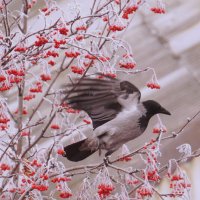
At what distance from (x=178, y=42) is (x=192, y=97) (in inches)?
43.9

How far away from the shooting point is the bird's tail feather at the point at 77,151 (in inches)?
127

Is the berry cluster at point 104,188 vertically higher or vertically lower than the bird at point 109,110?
lower

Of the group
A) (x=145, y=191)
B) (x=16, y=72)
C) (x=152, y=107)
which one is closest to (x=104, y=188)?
(x=145, y=191)

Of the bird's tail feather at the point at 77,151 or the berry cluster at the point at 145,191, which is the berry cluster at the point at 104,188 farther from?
the bird's tail feather at the point at 77,151

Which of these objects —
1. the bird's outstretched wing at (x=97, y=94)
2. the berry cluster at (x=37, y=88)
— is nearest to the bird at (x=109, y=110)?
the bird's outstretched wing at (x=97, y=94)

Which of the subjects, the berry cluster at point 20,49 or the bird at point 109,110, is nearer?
the berry cluster at point 20,49

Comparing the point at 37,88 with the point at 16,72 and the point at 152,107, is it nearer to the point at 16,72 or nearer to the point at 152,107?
the point at 16,72

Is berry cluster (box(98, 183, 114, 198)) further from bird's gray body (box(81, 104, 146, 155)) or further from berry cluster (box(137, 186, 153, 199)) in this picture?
bird's gray body (box(81, 104, 146, 155))

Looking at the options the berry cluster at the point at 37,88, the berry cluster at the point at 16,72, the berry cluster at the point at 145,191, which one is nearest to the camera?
the berry cluster at the point at 16,72

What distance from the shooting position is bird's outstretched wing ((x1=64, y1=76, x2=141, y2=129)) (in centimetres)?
293

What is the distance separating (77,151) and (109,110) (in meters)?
0.30

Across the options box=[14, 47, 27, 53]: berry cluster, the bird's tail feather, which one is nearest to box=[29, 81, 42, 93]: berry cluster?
the bird's tail feather

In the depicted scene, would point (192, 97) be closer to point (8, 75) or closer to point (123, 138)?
point (123, 138)

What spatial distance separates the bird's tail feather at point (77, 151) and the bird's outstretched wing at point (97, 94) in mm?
260
